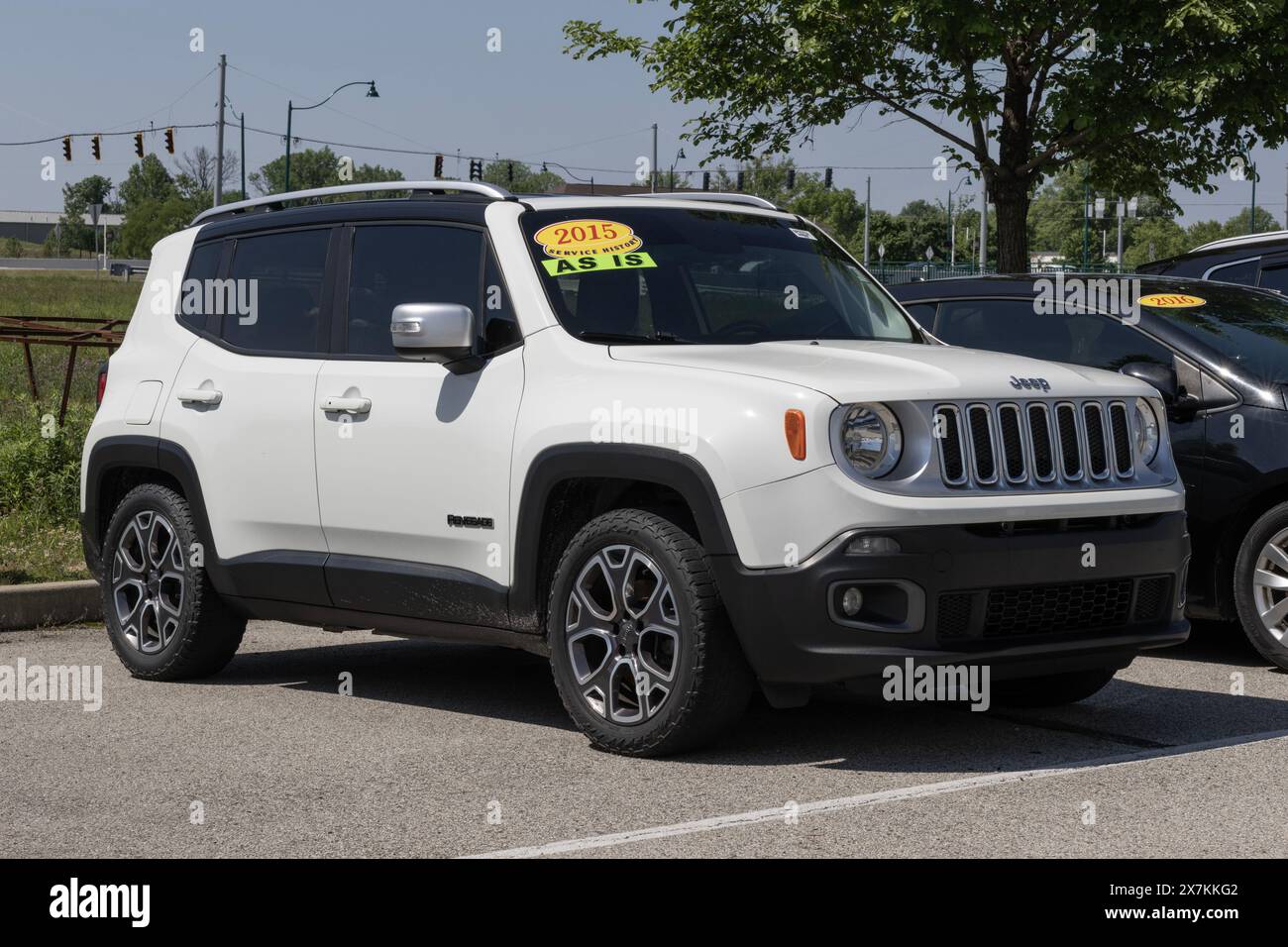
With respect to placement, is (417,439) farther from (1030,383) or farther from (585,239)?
(1030,383)

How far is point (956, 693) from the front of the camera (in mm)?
5836

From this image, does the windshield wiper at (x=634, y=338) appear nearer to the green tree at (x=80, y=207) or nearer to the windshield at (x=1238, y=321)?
the windshield at (x=1238, y=321)

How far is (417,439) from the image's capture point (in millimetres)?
6617

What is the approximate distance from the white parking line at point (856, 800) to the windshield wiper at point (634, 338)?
1.79m

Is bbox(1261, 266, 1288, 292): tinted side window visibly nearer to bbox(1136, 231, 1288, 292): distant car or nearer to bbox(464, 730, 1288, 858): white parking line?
bbox(1136, 231, 1288, 292): distant car

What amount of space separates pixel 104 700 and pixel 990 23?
42.6 ft

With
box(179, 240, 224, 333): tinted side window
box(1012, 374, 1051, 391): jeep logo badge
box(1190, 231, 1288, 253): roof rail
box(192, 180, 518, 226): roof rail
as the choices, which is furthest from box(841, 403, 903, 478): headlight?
box(1190, 231, 1288, 253): roof rail

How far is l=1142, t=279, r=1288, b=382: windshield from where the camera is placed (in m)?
8.27

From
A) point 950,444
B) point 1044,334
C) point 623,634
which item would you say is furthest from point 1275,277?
point 623,634

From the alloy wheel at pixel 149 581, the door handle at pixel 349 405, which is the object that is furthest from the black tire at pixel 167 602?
the door handle at pixel 349 405

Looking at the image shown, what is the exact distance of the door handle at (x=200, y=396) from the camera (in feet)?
24.7

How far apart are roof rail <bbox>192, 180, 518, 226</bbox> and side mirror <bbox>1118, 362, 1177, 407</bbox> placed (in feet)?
10.1
